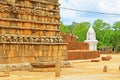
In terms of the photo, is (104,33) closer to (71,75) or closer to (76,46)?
(76,46)

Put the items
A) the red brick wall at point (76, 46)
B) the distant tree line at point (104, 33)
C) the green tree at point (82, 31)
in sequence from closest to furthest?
the red brick wall at point (76, 46)
the distant tree line at point (104, 33)
the green tree at point (82, 31)

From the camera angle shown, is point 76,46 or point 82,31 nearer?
point 76,46

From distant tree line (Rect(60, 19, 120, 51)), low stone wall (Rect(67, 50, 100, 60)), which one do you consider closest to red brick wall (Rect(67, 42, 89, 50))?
low stone wall (Rect(67, 50, 100, 60))

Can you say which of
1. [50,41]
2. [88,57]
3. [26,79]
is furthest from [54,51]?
[88,57]

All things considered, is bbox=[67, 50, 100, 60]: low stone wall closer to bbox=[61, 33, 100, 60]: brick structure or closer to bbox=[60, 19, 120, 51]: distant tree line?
bbox=[61, 33, 100, 60]: brick structure

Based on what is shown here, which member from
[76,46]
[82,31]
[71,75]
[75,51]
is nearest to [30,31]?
[71,75]

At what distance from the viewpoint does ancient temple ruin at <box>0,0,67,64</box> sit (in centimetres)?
2174

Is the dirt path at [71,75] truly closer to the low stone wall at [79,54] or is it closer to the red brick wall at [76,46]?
the low stone wall at [79,54]

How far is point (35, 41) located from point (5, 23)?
263 centimetres

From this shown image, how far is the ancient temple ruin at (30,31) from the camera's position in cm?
2174

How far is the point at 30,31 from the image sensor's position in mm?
23594

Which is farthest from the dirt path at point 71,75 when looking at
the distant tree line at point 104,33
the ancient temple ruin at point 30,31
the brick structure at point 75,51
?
the distant tree line at point 104,33

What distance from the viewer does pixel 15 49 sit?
2183 centimetres

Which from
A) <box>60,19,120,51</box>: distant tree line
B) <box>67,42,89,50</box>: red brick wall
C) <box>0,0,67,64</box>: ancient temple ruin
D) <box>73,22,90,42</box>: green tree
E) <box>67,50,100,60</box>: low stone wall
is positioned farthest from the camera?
<box>73,22,90,42</box>: green tree
